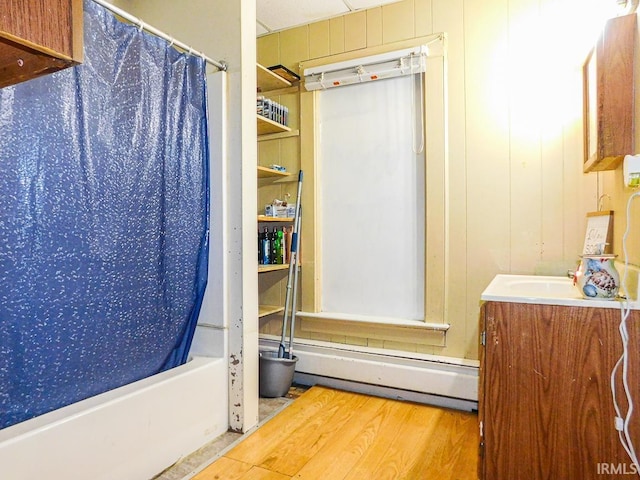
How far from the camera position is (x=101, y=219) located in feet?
4.81

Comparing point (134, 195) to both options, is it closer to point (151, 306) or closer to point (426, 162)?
point (151, 306)

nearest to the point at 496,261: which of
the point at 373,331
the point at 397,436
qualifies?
the point at 373,331

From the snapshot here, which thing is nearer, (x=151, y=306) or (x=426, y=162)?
(x=151, y=306)

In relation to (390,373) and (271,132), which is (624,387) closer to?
(390,373)

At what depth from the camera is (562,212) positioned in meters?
2.02

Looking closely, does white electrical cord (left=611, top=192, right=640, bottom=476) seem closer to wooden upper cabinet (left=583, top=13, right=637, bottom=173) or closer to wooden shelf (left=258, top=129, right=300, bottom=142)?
wooden upper cabinet (left=583, top=13, right=637, bottom=173)

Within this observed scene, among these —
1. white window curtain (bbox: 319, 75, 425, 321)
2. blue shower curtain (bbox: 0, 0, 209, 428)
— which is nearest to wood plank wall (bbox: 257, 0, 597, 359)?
white window curtain (bbox: 319, 75, 425, 321)

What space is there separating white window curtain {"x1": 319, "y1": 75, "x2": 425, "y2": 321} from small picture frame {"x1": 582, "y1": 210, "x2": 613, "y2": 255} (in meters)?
0.79

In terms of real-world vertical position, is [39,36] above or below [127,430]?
above

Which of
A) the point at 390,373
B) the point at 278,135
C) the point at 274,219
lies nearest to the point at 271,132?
the point at 278,135

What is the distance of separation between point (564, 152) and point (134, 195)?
6.53 feet

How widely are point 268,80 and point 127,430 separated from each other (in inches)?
80.4

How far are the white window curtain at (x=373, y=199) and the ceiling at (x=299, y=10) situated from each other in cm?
44

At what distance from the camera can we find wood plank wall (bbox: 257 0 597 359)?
Answer: 2.00m
